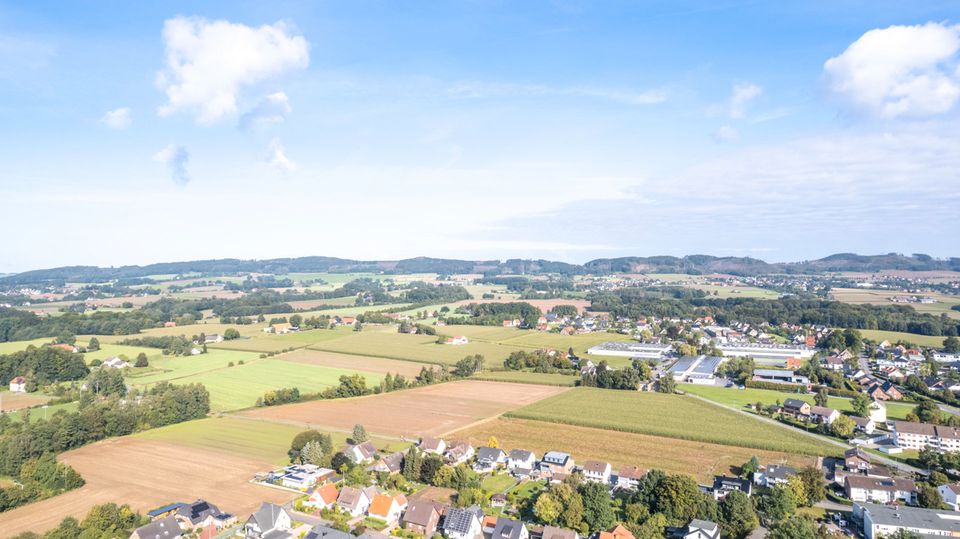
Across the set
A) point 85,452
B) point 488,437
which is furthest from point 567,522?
point 85,452

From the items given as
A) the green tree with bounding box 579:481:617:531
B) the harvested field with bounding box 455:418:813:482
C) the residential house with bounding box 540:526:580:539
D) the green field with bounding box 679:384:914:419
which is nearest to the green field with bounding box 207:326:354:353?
the harvested field with bounding box 455:418:813:482

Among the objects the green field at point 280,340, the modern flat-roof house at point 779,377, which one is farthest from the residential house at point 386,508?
the green field at point 280,340

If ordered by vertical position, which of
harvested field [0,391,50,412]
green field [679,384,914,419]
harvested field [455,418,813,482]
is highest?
harvested field [0,391,50,412]

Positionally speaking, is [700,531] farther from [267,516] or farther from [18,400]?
[18,400]

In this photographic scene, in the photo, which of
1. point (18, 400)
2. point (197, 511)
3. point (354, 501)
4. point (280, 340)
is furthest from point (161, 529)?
point (280, 340)

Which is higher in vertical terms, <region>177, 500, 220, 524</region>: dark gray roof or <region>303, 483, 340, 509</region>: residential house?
<region>177, 500, 220, 524</region>: dark gray roof

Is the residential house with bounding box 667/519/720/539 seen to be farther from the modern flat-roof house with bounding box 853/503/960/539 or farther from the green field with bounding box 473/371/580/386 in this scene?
the green field with bounding box 473/371/580/386
